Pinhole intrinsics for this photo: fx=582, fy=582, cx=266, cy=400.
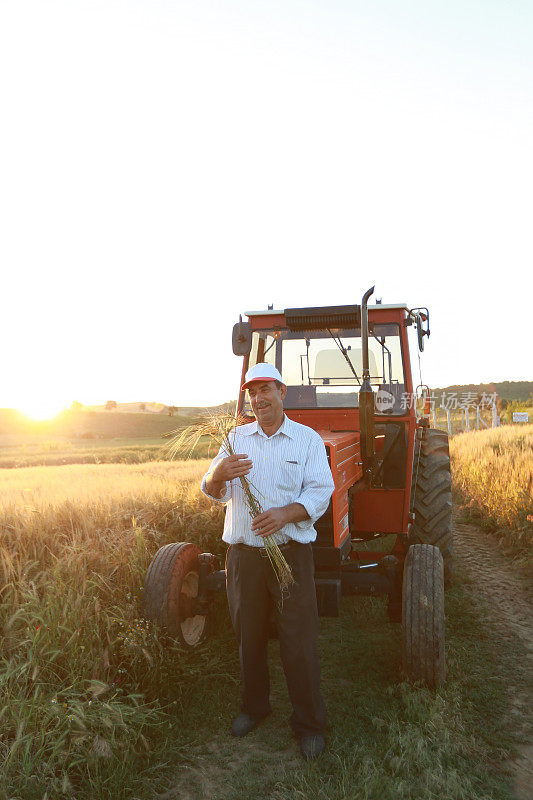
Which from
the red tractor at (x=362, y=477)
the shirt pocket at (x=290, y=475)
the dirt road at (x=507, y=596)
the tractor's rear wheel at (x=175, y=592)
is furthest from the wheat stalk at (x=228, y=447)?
the dirt road at (x=507, y=596)

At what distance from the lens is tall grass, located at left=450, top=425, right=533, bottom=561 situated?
743 cm

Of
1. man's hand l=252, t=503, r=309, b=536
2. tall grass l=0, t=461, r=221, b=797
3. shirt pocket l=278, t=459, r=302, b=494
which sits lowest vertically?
tall grass l=0, t=461, r=221, b=797

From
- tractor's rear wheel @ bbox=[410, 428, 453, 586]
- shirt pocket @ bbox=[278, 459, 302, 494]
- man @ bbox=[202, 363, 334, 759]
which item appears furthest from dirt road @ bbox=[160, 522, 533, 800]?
shirt pocket @ bbox=[278, 459, 302, 494]

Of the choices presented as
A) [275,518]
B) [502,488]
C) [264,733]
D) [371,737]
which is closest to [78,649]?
[264,733]

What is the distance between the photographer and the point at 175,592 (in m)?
4.11

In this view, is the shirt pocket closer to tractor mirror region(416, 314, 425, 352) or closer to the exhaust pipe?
the exhaust pipe

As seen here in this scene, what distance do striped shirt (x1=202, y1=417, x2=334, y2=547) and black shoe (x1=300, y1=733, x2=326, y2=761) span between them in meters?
1.07

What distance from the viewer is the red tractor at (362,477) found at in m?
3.86

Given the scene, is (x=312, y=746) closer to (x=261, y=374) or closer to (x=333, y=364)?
(x=261, y=374)

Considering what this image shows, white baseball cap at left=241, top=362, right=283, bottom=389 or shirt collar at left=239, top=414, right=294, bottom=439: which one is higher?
white baseball cap at left=241, top=362, right=283, bottom=389

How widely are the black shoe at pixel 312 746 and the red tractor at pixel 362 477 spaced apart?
0.75 m

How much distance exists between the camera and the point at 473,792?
2.81 metres

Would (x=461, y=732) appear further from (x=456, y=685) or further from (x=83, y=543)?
(x=83, y=543)

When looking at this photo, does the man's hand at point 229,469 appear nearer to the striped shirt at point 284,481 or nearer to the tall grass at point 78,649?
the striped shirt at point 284,481
